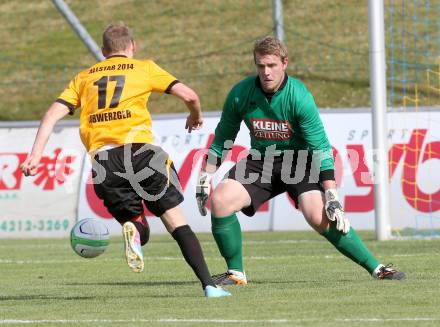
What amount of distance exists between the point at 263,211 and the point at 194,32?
980cm

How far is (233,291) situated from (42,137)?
1806mm

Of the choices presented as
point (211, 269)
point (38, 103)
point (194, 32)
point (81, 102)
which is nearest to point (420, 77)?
point (194, 32)

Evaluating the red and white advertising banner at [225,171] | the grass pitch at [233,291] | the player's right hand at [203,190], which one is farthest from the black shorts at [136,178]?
the red and white advertising banner at [225,171]

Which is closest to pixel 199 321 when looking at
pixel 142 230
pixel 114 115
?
pixel 142 230

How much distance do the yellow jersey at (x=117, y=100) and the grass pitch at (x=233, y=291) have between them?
44.9 inches

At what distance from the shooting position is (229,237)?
9305 millimetres

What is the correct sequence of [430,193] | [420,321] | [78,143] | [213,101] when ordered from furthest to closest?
[213,101] → [78,143] → [430,193] → [420,321]

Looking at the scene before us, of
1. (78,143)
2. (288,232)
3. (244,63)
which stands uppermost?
(244,63)

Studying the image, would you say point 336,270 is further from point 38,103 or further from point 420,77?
point 38,103

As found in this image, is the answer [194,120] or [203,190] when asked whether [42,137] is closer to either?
[194,120]

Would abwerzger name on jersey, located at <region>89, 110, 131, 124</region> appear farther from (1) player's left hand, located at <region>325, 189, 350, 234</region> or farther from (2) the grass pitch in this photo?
(1) player's left hand, located at <region>325, 189, 350, 234</region>

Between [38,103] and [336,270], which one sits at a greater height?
[38,103]

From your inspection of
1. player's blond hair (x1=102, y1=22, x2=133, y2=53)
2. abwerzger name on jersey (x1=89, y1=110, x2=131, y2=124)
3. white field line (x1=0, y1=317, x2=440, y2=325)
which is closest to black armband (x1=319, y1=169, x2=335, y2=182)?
abwerzger name on jersey (x1=89, y1=110, x2=131, y2=124)

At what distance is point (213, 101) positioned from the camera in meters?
23.3
